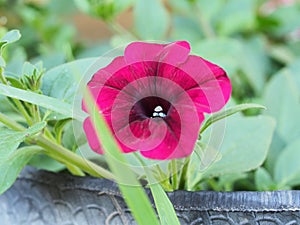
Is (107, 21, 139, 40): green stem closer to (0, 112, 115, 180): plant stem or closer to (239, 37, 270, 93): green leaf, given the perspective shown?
(239, 37, 270, 93): green leaf

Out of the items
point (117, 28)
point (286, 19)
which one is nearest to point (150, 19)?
point (117, 28)

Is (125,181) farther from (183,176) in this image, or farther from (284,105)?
(284,105)

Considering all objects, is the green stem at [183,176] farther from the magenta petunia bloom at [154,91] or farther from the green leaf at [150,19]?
the green leaf at [150,19]

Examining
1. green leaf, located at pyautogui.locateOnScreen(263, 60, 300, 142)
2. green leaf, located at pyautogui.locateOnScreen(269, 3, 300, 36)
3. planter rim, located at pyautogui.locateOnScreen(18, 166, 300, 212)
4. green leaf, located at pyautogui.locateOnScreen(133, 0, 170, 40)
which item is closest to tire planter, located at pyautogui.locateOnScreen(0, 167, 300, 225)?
planter rim, located at pyautogui.locateOnScreen(18, 166, 300, 212)

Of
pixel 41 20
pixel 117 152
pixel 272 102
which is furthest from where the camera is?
pixel 41 20

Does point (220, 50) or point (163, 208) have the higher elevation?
point (220, 50)

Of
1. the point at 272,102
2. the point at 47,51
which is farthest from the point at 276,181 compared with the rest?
the point at 47,51

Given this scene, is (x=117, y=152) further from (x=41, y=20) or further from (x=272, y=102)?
(x=41, y=20)
